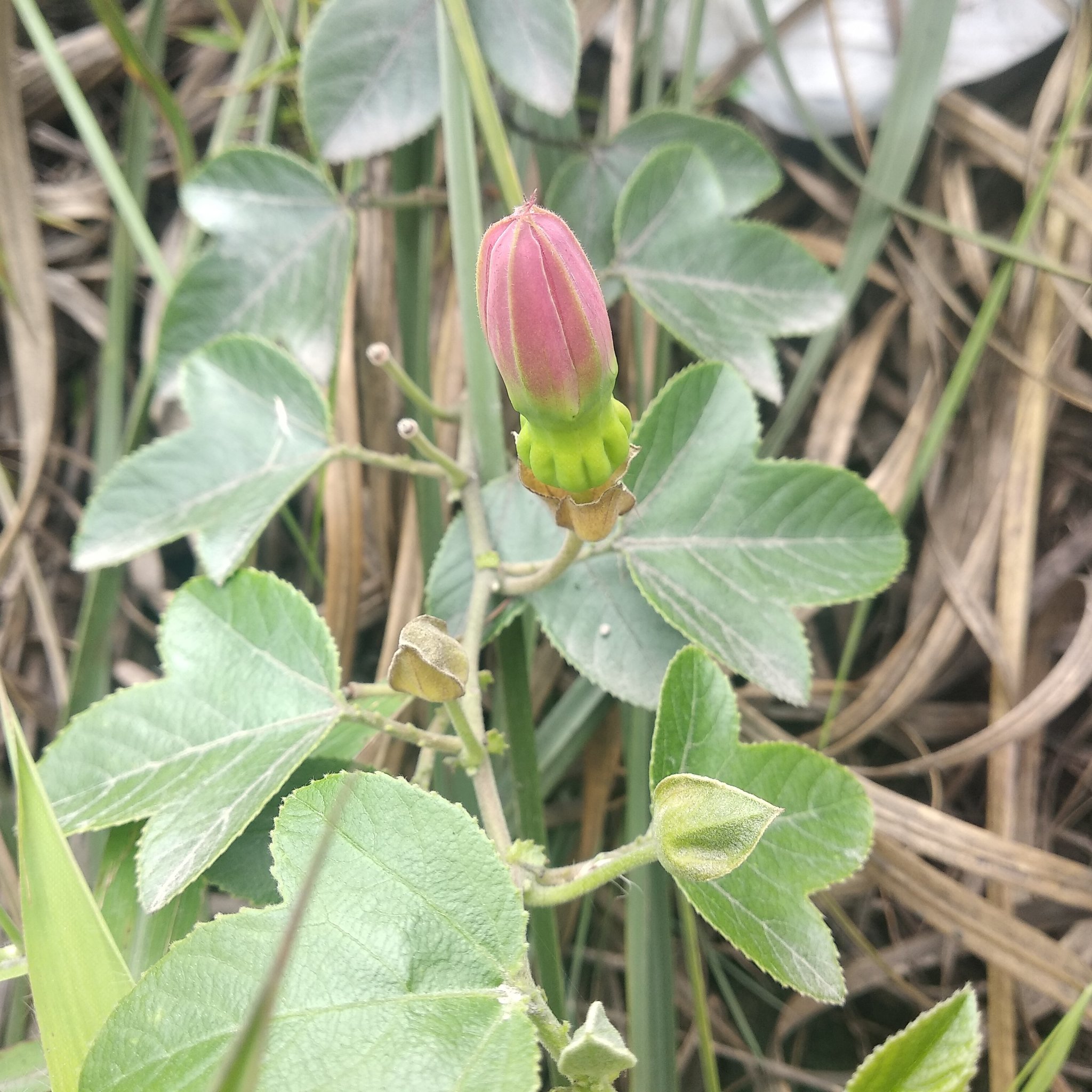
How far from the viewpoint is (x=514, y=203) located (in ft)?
2.13

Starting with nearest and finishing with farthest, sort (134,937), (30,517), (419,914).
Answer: (419,914), (134,937), (30,517)

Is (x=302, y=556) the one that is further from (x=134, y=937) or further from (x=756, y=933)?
(x=756, y=933)

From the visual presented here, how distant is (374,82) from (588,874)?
2.14ft

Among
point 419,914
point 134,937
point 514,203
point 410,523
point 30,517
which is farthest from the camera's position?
point 30,517

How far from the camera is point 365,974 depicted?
1.20 ft

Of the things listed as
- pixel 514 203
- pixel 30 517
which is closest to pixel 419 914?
pixel 514 203

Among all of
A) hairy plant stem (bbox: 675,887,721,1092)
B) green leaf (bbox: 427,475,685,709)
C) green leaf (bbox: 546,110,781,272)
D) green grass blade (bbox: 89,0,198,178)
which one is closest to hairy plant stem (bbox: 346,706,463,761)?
Answer: green leaf (bbox: 427,475,685,709)

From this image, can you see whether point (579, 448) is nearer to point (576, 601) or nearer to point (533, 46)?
point (576, 601)

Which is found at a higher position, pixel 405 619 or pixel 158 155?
pixel 158 155

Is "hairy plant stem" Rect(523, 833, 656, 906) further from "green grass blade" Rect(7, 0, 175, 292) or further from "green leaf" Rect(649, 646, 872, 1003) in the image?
"green grass blade" Rect(7, 0, 175, 292)

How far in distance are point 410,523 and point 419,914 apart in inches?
16.5

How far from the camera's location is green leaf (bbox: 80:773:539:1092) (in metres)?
0.35

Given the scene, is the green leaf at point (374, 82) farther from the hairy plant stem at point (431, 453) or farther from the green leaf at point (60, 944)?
the green leaf at point (60, 944)

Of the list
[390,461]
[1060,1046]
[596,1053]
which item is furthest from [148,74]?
[1060,1046]
